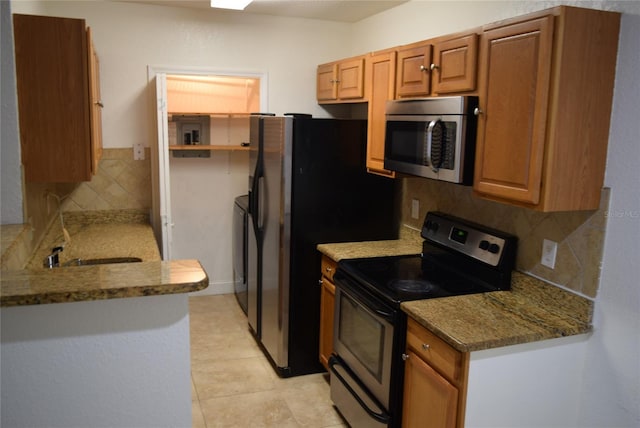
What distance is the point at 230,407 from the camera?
2.99 m

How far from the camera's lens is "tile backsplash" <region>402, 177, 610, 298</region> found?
2064 millimetres

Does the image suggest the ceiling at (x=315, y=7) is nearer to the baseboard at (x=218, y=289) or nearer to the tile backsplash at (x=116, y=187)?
the tile backsplash at (x=116, y=187)

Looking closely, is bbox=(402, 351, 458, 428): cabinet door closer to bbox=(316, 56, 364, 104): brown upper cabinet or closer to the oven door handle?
the oven door handle

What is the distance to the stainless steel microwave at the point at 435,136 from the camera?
7.34 ft

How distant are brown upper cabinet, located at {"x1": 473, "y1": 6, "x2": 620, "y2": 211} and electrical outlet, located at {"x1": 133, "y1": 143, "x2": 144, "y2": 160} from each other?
2.98 m

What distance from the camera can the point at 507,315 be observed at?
7.08 ft

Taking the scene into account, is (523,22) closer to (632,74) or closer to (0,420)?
(632,74)

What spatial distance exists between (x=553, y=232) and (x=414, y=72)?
1.05m

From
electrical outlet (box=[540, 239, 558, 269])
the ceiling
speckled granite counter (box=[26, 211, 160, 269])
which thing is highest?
the ceiling

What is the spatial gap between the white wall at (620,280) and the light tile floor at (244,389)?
1345mm

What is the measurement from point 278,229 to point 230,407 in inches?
42.4

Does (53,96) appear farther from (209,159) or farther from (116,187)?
(209,159)

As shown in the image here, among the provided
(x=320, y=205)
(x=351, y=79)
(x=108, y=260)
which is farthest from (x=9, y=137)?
(x=351, y=79)

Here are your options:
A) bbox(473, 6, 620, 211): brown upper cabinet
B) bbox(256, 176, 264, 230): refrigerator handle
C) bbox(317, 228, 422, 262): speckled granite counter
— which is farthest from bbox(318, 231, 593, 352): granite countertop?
bbox(256, 176, 264, 230): refrigerator handle
